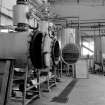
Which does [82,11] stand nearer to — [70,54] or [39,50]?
[70,54]

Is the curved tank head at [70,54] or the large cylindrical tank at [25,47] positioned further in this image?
the curved tank head at [70,54]

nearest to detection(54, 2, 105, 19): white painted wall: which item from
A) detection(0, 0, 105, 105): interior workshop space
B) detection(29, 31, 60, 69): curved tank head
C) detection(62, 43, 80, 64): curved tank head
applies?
detection(0, 0, 105, 105): interior workshop space

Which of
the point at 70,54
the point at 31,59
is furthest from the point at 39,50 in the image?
the point at 70,54

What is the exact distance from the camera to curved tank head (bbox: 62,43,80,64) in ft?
14.2

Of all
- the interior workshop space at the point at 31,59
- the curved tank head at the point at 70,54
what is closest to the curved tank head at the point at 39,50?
the interior workshop space at the point at 31,59

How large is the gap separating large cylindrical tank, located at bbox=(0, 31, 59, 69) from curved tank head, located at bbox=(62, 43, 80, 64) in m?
1.95

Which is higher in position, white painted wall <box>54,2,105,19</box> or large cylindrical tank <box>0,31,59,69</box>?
white painted wall <box>54,2,105,19</box>

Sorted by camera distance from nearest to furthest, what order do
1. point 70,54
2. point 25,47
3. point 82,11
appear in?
1. point 25,47
2. point 70,54
3. point 82,11

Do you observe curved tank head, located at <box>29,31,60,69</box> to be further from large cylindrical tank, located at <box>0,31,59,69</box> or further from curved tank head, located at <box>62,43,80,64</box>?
curved tank head, located at <box>62,43,80,64</box>

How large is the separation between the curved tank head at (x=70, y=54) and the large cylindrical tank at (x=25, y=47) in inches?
76.8

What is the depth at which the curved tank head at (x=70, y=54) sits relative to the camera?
14.2ft

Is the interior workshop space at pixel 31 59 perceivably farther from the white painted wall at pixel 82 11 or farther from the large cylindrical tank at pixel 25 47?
the white painted wall at pixel 82 11

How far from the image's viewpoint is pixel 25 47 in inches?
92.6

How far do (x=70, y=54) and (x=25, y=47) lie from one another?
216 centimetres
